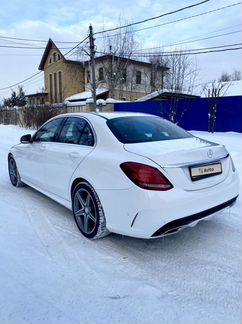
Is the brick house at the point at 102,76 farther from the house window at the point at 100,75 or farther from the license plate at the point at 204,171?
the license plate at the point at 204,171

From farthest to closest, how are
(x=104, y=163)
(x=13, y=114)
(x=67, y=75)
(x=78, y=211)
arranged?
1. (x=67, y=75)
2. (x=13, y=114)
3. (x=78, y=211)
4. (x=104, y=163)

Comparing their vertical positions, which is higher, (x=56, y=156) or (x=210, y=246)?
(x=56, y=156)

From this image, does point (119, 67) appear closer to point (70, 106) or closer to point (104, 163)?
point (70, 106)

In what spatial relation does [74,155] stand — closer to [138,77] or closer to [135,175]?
[135,175]

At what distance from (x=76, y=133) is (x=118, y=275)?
1922 millimetres

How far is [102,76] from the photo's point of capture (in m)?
31.4

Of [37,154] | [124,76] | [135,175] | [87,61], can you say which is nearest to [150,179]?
[135,175]

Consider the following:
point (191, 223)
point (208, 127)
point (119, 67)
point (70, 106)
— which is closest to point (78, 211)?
point (191, 223)

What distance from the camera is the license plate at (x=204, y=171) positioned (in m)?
2.79

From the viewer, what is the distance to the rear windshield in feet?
10.5

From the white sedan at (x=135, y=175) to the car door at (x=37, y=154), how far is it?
23cm

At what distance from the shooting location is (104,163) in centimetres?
299

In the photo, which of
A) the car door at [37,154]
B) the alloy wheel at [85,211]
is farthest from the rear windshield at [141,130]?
the car door at [37,154]

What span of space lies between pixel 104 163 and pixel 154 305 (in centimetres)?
143
